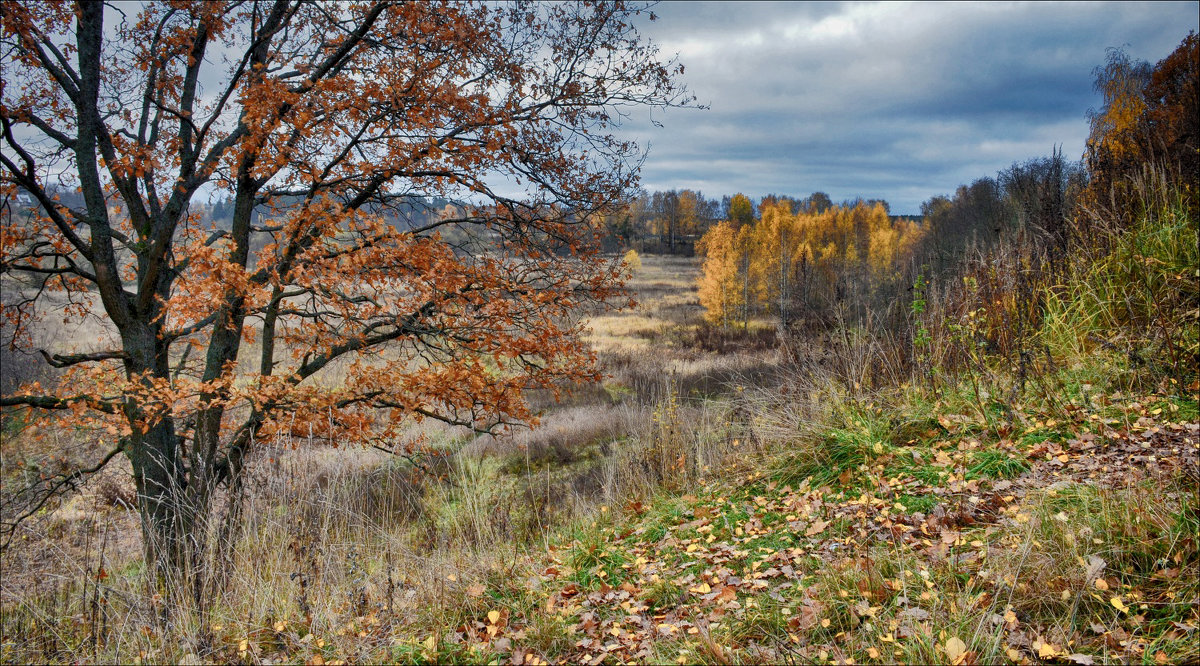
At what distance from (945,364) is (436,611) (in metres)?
5.16

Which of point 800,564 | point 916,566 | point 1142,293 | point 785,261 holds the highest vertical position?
point 785,261

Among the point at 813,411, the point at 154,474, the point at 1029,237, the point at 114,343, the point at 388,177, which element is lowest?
the point at 154,474

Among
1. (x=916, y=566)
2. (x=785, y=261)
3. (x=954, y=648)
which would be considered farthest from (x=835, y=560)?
(x=785, y=261)

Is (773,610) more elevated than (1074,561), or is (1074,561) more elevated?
(1074,561)

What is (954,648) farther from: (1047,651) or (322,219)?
(322,219)

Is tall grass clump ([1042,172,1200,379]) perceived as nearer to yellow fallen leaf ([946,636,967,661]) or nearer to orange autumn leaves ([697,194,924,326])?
yellow fallen leaf ([946,636,967,661])

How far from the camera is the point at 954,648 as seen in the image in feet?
7.17

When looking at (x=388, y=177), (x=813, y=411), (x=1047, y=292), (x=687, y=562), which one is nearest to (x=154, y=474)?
(x=388, y=177)

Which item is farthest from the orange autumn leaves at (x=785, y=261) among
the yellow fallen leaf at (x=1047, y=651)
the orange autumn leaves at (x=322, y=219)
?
the yellow fallen leaf at (x=1047, y=651)

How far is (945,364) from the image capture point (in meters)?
5.84

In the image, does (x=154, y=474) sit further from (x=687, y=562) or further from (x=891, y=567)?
(x=891, y=567)

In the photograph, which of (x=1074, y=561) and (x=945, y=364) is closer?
(x=1074, y=561)

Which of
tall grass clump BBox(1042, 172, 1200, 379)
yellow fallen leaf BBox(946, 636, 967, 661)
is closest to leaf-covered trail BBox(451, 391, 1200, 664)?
yellow fallen leaf BBox(946, 636, 967, 661)

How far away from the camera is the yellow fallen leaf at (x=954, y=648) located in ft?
7.12
